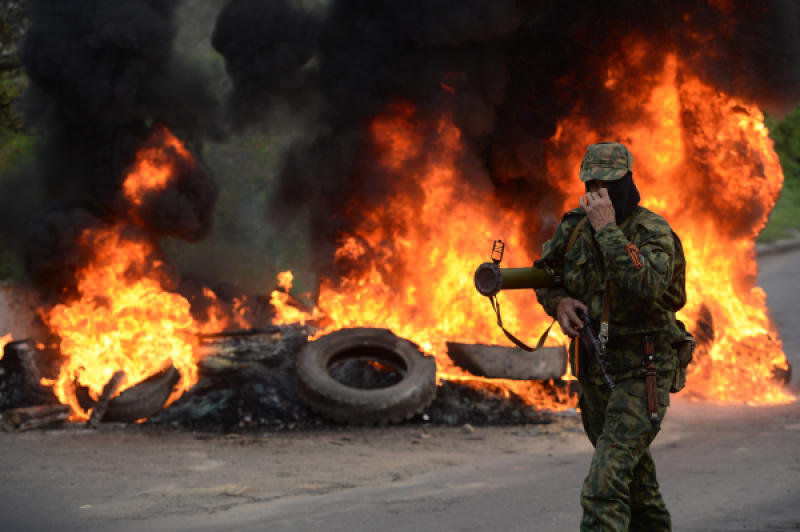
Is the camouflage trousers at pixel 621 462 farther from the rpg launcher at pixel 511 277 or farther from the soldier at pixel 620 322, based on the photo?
the rpg launcher at pixel 511 277

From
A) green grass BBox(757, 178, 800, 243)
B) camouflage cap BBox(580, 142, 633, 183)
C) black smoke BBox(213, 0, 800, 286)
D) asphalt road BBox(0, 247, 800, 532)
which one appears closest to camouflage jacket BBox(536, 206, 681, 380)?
camouflage cap BBox(580, 142, 633, 183)

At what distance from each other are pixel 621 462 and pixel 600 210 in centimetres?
108

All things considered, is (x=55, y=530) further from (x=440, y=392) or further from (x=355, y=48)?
(x=355, y=48)

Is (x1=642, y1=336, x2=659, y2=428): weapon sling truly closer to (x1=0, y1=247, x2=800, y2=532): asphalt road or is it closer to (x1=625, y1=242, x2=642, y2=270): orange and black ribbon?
(x1=625, y1=242, x2=642, y2=270): orange and black ribbon

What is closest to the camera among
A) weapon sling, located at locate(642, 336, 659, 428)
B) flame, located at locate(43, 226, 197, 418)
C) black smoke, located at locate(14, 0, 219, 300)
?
weapon sling, located at locate(642, 336, 659, 428)

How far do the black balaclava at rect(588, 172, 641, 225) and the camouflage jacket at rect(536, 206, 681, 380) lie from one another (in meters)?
0.04

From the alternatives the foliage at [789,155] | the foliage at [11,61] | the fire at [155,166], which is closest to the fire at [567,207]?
the fire at [155,166]

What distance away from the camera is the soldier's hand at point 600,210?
387 cm

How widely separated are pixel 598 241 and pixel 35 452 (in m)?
6.76

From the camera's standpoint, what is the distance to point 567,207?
15688 millimetres

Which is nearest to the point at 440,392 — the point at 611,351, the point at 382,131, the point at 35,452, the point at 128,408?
the point at 128,408

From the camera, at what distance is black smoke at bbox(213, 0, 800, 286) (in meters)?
14.6

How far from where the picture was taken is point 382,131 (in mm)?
15305

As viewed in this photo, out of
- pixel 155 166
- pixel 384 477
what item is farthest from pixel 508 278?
pixel 155 166
